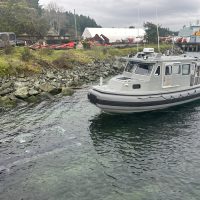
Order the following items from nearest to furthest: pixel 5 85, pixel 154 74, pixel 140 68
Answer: pixel 154 74 → pixel 140 68 → pixel 5 85

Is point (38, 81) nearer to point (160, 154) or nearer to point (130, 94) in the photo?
point (130, 94)

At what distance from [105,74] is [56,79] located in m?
10.9

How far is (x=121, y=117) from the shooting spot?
2378 cm

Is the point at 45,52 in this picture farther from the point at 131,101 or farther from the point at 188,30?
the point at 188,30

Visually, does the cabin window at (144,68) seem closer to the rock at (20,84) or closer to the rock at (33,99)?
the rock at (33,99)

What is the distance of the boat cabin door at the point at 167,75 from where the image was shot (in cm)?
2500

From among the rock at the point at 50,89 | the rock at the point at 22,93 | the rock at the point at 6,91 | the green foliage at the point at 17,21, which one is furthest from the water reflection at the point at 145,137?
the green foliage at the point at 17,21


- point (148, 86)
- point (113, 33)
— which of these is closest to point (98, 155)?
point (148, 86)

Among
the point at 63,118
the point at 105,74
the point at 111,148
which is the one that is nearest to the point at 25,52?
the point at 105,74

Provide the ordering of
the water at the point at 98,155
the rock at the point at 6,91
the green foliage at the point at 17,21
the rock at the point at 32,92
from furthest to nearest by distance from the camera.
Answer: the green foliage at the point at 17,21 → the rock at the point at 32,92 → the rock at the point at 6,91 → the water at the point at 98,155

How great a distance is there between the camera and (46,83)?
34656 millimetres

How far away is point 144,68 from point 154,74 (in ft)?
3.28

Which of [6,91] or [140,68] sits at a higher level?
[140,68]

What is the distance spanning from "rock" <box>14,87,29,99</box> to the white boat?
30.2ft
